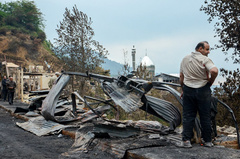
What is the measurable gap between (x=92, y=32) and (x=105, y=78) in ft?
47.5

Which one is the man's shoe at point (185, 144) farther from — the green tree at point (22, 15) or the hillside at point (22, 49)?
the green tree at point (22, 15)

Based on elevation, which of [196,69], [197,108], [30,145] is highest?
[196,69]

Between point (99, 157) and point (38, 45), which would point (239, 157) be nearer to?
point (99, 157)

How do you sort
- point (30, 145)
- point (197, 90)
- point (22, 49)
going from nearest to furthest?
point (197, 90) → point (30, 145) → point (22, 49)

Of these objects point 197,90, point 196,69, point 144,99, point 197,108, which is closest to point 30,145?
point 144,99

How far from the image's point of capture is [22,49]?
204 feet

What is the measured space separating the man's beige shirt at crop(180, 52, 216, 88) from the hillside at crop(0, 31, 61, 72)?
54.5 m

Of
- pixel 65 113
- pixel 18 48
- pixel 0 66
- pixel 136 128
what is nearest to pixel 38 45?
pixel 18 48

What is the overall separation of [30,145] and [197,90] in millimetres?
3655

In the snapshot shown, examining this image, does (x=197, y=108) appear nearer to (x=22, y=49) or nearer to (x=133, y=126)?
(x=133, y=126)

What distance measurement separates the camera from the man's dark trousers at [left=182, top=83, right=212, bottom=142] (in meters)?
4.34

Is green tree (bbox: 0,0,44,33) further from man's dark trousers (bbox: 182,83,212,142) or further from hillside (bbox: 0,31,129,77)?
man's dark trousers (bbox: 182,83,212,142)

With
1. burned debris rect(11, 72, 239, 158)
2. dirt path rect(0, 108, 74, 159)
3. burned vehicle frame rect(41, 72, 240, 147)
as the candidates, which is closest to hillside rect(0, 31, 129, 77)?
dirt path rect(0, 108, 74, 159)

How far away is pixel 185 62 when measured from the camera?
14.9 feet
